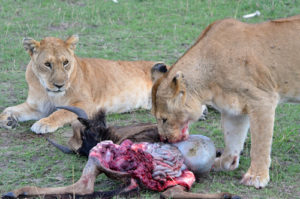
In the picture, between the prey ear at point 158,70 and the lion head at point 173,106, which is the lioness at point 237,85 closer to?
the lion head at point 173,106

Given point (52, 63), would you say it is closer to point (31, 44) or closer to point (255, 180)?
point (31, 44)

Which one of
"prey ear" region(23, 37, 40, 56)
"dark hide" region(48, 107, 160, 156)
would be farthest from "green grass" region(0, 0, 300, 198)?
"prey ear" region(23, 37, 40, 56)

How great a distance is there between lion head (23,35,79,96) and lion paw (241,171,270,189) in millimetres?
2411

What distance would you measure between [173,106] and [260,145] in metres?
0.68

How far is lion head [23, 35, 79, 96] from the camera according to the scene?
592 cm

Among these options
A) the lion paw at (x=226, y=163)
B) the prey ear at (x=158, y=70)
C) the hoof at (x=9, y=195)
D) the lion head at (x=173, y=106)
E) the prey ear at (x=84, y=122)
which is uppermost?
the prey ear at (x=158, y=70)

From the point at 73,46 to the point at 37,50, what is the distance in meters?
0.41

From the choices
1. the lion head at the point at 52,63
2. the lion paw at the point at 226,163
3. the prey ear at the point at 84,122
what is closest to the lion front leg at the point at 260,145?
the lion paw at the point at 226,163

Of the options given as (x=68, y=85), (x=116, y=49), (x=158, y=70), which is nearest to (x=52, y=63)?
(x=68, y=85)

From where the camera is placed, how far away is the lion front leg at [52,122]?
5.65m

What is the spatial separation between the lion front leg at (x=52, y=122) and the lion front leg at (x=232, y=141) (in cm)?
186

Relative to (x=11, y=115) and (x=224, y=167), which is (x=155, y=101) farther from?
(x=11, y=115)

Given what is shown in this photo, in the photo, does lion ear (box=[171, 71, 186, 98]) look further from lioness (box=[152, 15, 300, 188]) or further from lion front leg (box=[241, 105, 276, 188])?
lion front leg (box=[241, 105, 276, 188])

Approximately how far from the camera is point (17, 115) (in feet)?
19.9
